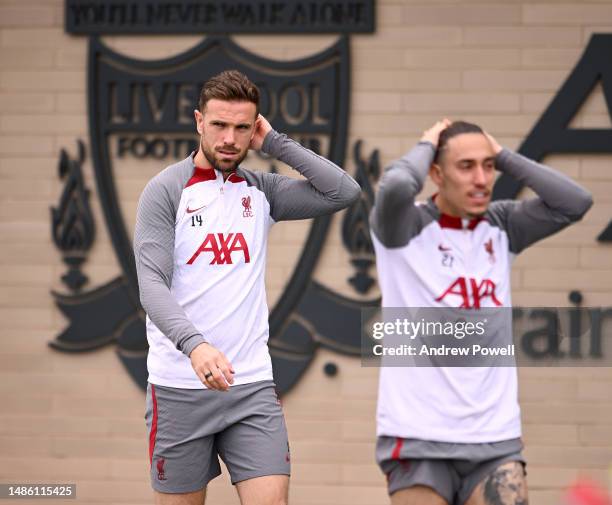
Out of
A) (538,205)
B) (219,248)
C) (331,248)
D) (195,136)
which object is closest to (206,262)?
(219,248)

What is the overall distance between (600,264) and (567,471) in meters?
1.07

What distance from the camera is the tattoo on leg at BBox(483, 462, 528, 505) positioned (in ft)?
11.5

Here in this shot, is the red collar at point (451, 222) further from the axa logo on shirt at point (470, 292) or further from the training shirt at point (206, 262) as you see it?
the training shirt at point (206, 262)

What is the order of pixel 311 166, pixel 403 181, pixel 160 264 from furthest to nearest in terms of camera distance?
pixel 311 166, pixel 160 264, pixel 403 181

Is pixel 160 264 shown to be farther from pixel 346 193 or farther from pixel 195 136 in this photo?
pixel 195 136

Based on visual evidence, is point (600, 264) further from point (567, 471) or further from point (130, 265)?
point (130, 265)

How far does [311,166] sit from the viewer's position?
13.9ft

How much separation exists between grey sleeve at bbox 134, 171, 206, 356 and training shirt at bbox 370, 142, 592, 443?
66cm

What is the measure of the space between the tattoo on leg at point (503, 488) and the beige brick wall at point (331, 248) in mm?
2641

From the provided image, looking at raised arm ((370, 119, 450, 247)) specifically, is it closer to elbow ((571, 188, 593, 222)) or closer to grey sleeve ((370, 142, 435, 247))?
grey sleeve ((370, 142, 435, 247))

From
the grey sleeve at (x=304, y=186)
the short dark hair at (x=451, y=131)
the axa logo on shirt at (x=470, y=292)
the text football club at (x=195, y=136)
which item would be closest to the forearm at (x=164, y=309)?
the grey sleeve at (x=304, y=186)

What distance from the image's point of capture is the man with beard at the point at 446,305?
11.5 ft

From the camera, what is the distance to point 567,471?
610 centimetres

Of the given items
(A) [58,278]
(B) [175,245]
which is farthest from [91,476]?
(B) [175,245]
